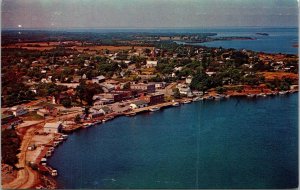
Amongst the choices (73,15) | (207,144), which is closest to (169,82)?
(207,144)

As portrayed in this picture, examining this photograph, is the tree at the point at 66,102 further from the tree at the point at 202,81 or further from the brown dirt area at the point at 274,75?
the brown dirt area at the point at 274,75

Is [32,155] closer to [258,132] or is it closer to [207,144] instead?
[207,144]

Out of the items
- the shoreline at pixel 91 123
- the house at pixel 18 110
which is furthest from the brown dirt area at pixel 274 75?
the house at pixel 18 110

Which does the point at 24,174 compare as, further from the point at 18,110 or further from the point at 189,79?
the point at 189,79

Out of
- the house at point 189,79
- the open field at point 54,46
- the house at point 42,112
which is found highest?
the open field at point 54,46

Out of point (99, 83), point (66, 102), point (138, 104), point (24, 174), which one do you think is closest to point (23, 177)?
point (24, 174)

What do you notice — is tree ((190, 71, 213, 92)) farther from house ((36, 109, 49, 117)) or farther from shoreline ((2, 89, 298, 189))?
house ((36, 109, 49, 117))

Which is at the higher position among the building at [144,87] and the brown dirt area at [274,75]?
Answer: the brown dirt area at [274,75]

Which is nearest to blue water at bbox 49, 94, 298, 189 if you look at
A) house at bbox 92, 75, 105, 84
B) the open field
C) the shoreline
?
the shoreline
